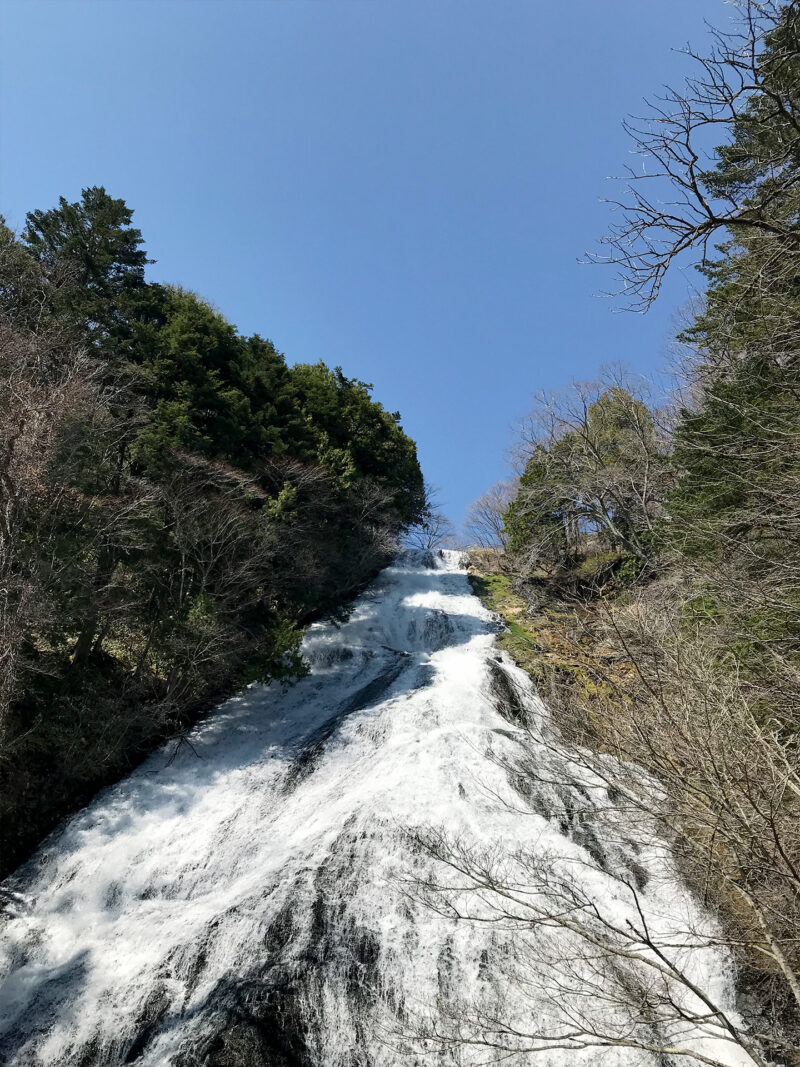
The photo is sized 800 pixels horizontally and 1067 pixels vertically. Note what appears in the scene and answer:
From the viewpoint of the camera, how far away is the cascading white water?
562cm

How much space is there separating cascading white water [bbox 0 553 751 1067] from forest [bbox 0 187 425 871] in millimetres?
1543

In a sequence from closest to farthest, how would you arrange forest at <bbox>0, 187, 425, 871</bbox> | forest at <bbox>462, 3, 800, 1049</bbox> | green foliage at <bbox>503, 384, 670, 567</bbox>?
forest at <bbox>462, 3, 800, 1049</bbox>, forest at <bbox>0, 187, 425, 871</bbox>, green foliage at <bbox>503, 384, 670, 567</bbox>

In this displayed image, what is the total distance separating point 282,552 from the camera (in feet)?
47.2

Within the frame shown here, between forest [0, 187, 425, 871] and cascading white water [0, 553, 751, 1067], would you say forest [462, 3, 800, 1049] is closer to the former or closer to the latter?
Answer: cascading white water [0, 553, 751, 1067]

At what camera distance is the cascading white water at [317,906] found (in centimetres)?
562

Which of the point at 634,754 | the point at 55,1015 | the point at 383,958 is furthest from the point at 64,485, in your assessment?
the point at 634,754

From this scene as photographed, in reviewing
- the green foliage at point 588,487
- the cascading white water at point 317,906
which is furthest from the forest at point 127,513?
the green foliage at point 588,487

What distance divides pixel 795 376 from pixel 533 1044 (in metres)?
9.10

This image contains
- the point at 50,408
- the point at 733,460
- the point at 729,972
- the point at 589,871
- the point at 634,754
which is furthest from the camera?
the point at 50,408

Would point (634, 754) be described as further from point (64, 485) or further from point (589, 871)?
point (64, 485)

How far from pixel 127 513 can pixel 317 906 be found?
854cm

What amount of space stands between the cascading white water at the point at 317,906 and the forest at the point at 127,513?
1543mm

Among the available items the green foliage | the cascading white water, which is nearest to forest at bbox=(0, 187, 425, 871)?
the cascading white water

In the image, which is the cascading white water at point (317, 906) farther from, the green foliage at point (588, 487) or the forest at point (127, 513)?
the green foliage at point (588, 487)
